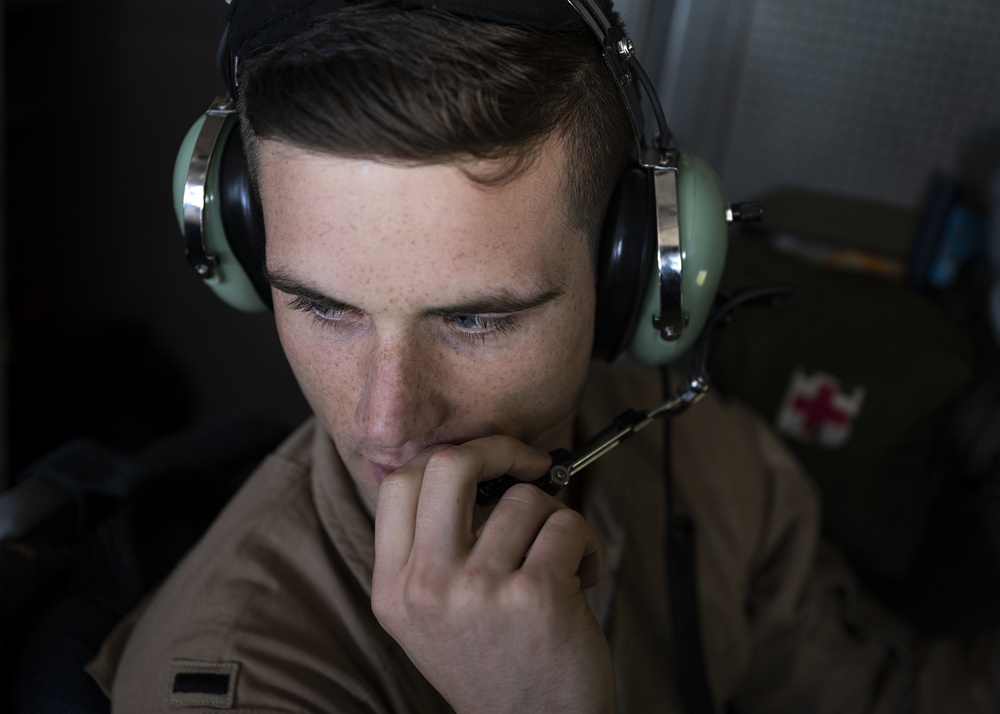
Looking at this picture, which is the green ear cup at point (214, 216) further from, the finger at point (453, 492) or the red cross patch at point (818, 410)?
the red cross patch at point (818, 410)

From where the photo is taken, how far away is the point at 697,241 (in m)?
0.90

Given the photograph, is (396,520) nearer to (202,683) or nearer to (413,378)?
(413,378)

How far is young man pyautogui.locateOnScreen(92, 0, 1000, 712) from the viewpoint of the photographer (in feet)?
2.51

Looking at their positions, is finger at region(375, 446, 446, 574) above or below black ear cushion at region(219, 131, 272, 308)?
below

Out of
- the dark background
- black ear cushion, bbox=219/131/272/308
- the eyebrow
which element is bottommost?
the dark background

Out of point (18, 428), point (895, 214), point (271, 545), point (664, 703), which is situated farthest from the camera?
point (18, 428)

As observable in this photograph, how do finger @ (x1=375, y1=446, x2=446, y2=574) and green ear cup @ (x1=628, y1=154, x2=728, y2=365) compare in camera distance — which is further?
green ear cup @ (x1=628, y1=154, x2=728, y2=365)

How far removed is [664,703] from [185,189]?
94 cm

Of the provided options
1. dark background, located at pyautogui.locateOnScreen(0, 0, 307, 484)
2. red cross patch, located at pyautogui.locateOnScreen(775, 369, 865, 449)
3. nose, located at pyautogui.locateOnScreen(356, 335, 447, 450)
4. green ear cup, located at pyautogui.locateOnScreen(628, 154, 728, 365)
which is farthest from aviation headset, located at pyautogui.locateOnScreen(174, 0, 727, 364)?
dark background, located at pyautogui.locateOnScreen(0, 0, 307, 484)

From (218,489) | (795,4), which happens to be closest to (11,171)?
(218,489)

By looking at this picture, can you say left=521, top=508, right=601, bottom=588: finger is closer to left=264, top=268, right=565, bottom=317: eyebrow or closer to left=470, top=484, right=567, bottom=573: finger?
left=470, top=484, right=567, bottom=573: finger

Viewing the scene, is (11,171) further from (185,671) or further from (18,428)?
(185,671)

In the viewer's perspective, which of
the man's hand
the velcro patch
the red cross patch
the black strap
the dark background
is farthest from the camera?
the dark background

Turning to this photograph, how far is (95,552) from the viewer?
1069 mm
